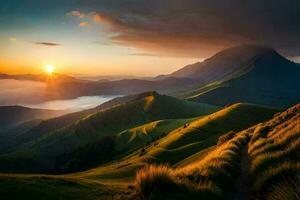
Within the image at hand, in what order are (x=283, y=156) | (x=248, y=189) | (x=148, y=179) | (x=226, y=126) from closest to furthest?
(x=148, y=179) < (x=248, y=189) < (x=283, y=156) < (x=226, y=126)

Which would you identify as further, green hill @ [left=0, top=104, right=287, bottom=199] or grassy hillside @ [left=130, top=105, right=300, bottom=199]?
green hill @ [left=0, top=104, right=287, bottom=199]

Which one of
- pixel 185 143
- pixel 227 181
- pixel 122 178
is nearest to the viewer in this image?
pixel 227 181

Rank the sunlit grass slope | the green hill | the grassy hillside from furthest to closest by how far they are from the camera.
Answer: the sunlit grass slope, the green hill, the grassy hillside

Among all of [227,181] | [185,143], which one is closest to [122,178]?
[227,181]

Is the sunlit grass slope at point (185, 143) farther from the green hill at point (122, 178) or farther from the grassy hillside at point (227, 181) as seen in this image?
the grassy hillside at point (227, 181)

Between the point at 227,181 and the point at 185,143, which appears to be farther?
the point at 185,143

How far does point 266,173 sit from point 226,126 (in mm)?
92377

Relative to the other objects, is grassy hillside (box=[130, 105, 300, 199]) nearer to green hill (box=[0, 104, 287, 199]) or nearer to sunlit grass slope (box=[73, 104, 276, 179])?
green hill (box=[0, 104, 287, 199])

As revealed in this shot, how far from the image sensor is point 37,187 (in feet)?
57.3

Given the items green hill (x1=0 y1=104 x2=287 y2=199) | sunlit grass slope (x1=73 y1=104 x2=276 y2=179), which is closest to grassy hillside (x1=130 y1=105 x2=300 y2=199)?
green hill (x1=0 y1=104 x2=287 y2=199)

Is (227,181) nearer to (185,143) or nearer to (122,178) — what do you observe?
(122,178)

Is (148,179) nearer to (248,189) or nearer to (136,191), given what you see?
(136,191)

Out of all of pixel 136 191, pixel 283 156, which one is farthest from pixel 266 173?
pixel 136 191

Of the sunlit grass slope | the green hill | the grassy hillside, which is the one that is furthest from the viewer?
the sunlit grass slope
